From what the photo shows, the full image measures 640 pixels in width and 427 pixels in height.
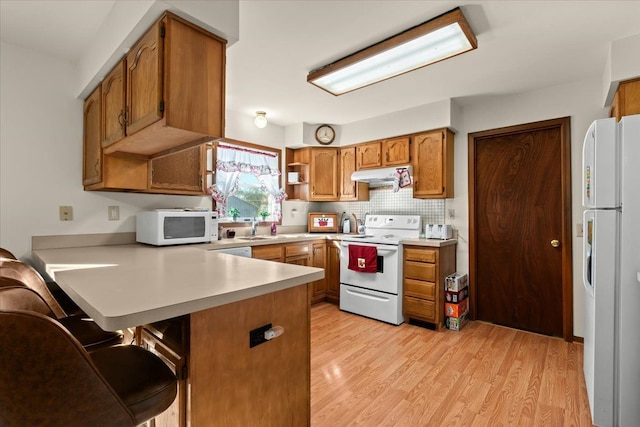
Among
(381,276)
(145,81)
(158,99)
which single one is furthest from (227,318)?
(381,276)

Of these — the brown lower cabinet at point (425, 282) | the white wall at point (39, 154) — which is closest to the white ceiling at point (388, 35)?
the white wall at point (39, 154)

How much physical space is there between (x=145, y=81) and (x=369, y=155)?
9.09 feet

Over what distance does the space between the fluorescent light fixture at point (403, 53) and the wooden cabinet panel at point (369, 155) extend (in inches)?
48.7

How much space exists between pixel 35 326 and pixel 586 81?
3896 mm

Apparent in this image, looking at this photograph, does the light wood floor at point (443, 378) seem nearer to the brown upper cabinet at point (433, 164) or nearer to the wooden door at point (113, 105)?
the brown upper cabinet at point (433, 164)

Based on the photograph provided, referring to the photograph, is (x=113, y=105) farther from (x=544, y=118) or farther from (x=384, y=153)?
(x=544, y=118)

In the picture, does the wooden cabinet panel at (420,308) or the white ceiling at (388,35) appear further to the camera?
the wooden cabinet panel at (420,308)

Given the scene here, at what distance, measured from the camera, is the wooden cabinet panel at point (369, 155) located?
3824mm

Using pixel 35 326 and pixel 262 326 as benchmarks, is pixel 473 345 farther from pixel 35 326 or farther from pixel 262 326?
pixel 35 326

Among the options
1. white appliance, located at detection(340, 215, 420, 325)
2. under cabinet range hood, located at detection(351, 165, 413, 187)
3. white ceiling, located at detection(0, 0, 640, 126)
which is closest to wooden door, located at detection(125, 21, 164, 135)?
white ceiling, located at detection(0, 0, 640, 126)

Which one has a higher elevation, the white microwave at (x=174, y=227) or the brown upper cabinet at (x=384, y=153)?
the brown upper cabinet at (x=384, y=153)

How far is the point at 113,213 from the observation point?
8.84ft

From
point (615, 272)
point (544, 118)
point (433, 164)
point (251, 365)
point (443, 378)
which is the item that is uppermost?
point (544, 118)

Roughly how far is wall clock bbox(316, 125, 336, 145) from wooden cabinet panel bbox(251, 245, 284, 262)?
163 centimetres
